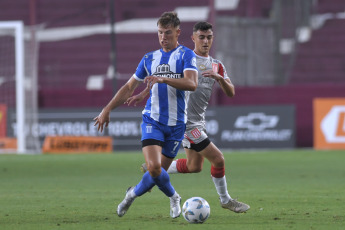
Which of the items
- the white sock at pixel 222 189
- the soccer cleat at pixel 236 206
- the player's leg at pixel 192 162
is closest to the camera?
the soccer cleat at pixel 236 206

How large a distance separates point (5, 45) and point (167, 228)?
53.7 feet

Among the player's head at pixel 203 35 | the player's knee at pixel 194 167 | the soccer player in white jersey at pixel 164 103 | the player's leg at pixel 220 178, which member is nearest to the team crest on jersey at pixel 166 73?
the soccer player in white jersey at pixel 164 103

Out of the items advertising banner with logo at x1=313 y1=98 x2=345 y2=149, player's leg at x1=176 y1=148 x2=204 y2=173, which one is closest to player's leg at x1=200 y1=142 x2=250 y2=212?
player's leg at x1=176 y1=148 x2=204 y2=173

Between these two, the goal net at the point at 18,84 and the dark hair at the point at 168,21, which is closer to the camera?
the dark hair at the point at 168,21

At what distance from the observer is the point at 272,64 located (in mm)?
24797

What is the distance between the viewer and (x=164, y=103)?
7941 millimetres

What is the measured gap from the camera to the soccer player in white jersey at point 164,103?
7.75 meters

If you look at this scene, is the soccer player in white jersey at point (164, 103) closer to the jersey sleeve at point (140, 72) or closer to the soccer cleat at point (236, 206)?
the jersey sleeve at point (140, 72)

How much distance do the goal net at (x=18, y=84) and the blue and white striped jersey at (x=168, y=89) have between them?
14.0m

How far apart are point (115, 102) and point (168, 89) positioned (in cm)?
57

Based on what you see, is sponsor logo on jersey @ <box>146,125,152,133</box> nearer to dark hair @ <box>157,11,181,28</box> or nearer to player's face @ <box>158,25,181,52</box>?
player's face @ <box>158,25,181,52</box>

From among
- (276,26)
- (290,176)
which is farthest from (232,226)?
(276,26)

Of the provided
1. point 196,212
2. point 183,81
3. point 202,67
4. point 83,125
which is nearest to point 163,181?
point 196,212

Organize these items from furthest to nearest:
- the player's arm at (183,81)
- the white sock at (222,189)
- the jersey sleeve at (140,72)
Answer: the white sock at (222,189)
the jersey sleeve at (140,72)
the player's arm at (183,81)
